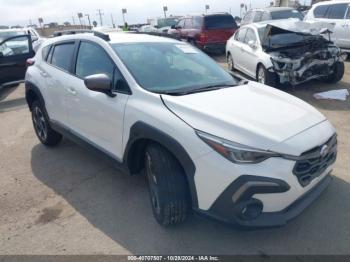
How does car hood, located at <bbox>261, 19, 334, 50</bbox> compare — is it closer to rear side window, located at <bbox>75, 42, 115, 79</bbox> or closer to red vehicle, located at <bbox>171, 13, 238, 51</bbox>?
rear side window, located at <bbox>75, 42, 115, 79</bbox>

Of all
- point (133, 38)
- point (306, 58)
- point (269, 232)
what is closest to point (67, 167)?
point (133, 38)

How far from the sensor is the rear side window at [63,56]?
4379mm

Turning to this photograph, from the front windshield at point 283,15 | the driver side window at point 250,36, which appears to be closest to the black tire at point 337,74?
the driver side window at point 250,36

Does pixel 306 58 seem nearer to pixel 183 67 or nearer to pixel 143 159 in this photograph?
pixel 183 67

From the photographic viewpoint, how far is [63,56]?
4570 mm

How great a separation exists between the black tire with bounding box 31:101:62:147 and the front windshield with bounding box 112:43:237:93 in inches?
79.5

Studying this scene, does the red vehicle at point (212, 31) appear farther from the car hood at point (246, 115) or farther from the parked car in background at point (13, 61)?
the car hood at point (246, 115)

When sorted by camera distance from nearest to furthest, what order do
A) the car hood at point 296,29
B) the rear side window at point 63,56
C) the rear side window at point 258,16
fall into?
1. the rear side window at point 63,56
2. the car hood at point 296,29
3. the rear side window at point 258,16

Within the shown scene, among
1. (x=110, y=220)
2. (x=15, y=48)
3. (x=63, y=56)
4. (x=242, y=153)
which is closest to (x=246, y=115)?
(x=242, y=153)

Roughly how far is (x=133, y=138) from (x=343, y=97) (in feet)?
18.5

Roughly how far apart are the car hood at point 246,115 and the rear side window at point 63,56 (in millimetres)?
1865

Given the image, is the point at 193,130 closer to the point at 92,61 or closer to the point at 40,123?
the point at 92,61

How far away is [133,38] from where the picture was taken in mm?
4062

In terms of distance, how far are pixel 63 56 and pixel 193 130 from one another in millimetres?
2636
